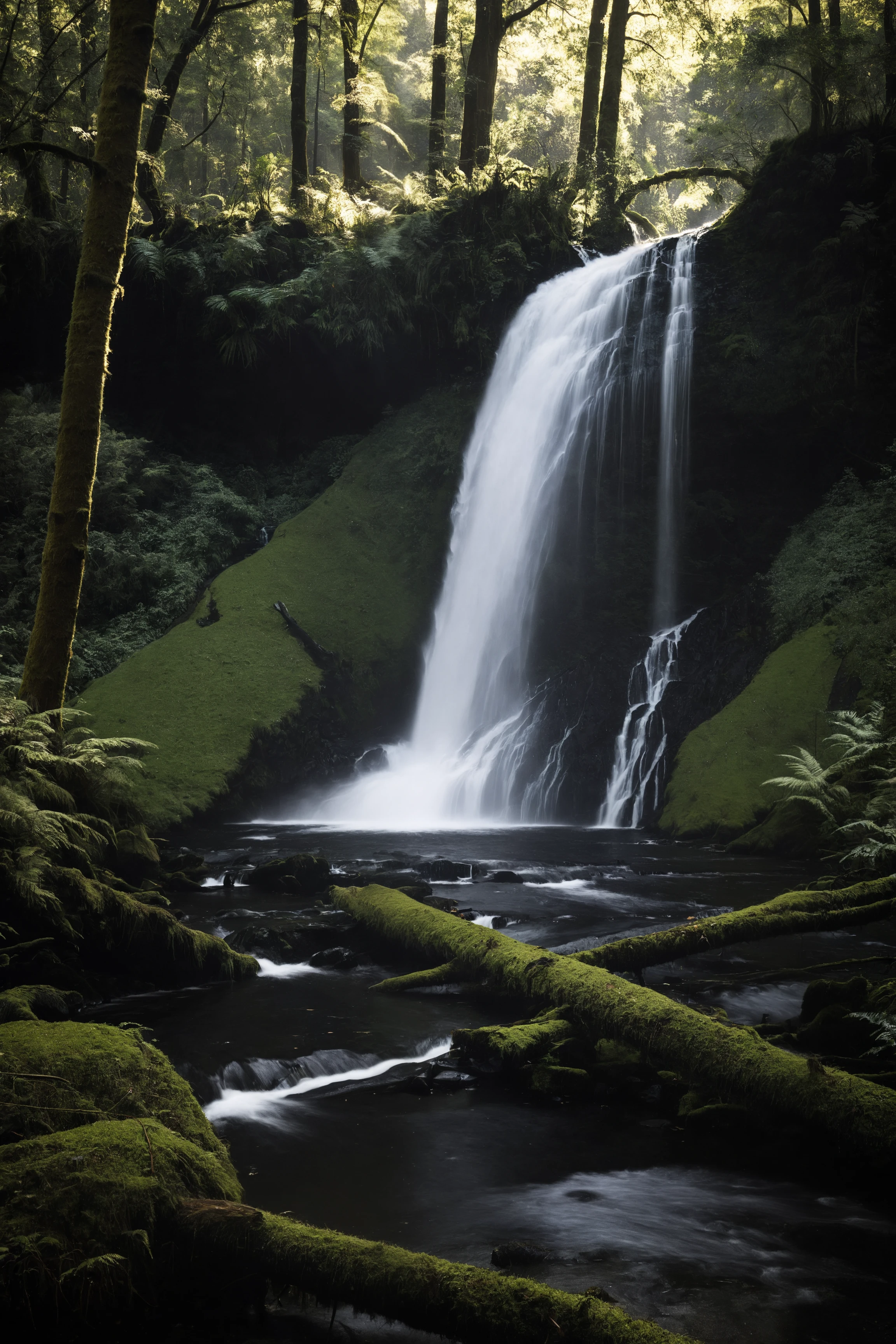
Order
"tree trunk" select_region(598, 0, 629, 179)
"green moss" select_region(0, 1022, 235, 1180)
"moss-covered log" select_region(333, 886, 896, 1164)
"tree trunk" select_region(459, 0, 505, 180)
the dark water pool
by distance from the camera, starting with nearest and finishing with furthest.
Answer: "green moss" select_region(0, 1022, 235, 1180)
the dark water pool
"moss-covered log" select_region(333, 886, 896, 1164)
"tree trunk" select_region(459, 0, 505, 180)
"tree trunk" select_region(598, 0, 629, 179)

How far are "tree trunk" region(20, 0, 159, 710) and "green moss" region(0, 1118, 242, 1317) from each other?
533cm

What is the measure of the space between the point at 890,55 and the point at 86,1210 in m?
20.0

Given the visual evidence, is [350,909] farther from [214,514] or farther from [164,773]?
[214,514]

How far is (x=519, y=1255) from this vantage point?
10.6 feet

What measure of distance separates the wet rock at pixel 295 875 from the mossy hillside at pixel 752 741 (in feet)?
17.0

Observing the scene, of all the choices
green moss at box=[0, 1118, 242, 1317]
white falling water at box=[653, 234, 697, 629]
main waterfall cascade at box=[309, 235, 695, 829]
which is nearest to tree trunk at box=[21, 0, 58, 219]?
main waterfall cascade at box=[309, 235, 695, 829]

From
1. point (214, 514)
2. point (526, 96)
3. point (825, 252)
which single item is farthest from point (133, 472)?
point (526, 96)

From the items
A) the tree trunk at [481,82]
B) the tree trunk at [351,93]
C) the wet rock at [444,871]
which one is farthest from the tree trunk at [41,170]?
the wet rock at [444,871]

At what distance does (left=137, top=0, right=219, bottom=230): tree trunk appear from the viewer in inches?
752

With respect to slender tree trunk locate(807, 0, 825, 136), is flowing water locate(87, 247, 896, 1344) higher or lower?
lower

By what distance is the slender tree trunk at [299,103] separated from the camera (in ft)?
66.2

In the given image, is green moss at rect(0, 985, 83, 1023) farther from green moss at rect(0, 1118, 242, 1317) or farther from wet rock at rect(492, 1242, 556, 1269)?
wet rock at rect(492, 1242, 556, 1269)

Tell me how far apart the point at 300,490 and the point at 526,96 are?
40.4 metres

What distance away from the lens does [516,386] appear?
1716cm
